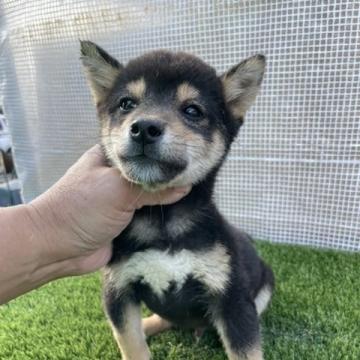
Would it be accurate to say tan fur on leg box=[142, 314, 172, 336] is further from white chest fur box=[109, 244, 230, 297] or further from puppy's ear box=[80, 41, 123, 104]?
puppy's ear box=[80, 41, 123, 104]

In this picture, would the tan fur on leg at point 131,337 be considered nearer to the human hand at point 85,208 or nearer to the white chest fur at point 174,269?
the white chest fur at point 174,269

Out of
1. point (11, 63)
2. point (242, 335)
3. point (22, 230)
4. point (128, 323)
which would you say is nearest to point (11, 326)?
point (128, 323)

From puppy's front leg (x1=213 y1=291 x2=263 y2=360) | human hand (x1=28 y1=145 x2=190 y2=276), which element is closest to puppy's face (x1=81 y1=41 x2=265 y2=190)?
human hand (x1=28 y1=145 x2=190 y2=276)

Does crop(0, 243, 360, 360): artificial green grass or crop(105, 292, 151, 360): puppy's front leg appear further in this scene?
crop(0, 243, 360, 360): artificial green grass

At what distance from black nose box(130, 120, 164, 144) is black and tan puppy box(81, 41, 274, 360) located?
16cm

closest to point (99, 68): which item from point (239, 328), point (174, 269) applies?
point (174, 269)

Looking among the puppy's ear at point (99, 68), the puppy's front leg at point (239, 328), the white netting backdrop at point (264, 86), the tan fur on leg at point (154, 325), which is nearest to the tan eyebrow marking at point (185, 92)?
the puppy's ear at point (99, 68)

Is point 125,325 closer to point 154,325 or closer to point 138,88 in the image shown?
point 154,325

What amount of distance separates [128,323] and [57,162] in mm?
2713

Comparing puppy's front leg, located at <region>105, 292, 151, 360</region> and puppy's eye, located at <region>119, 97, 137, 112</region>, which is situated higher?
puppy's eye, located at <region>119, 97, 137, 112</region>

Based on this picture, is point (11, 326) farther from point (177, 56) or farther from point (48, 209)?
point (177, 56)

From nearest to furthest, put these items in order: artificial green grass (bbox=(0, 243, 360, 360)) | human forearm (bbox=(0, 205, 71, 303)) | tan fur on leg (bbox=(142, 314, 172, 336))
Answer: human forearm (bbox=(0, 205, 71, 303)) → artificial green grass (bbox=(0, 243, 360, 360)) → tan fur on leg (bbox=(142, 314, 172, 336))

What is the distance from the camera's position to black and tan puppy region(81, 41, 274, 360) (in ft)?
6.24

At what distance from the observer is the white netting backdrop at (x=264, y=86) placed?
3.24 metres
